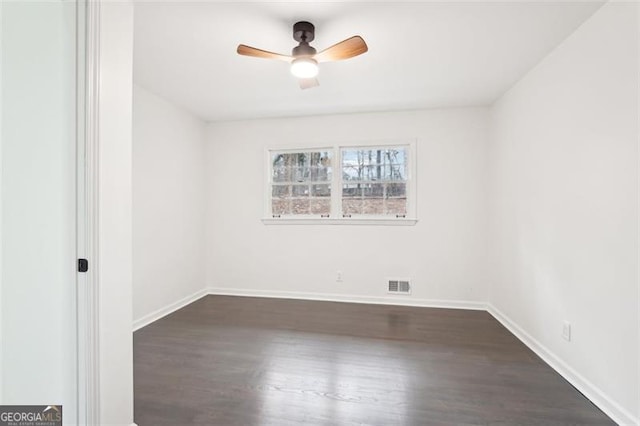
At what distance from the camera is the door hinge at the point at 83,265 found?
4.48ft

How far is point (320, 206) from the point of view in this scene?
430 centimetres

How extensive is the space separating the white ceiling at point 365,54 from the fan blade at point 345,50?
21cm

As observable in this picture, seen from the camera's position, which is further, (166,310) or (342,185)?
(342,185)

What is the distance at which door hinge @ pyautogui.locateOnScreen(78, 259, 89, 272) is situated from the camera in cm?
137

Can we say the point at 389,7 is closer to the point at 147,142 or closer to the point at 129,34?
the point at 129,34

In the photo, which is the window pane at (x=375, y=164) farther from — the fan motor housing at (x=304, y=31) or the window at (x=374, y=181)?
the fan motor housing at (x=304, y=31)

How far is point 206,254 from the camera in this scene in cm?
452

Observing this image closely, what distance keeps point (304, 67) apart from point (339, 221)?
231cm

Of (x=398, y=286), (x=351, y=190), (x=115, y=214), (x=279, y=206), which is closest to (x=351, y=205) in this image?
(x=351, y=190)

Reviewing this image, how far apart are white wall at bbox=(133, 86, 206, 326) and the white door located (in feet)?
6.38

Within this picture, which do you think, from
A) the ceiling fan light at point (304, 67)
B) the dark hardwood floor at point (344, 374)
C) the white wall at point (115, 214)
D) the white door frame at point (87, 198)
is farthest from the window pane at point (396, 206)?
the white door frame at point (87, 198)

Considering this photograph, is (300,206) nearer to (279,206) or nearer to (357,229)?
(279,206)

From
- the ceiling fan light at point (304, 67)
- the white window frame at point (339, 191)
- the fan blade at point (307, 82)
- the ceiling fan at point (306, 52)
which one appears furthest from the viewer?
the white window frame at point (339, 191)

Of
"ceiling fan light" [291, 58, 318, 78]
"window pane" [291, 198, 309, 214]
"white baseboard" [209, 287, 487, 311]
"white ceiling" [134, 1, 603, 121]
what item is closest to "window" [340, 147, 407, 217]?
"window pane" [291, 198, 309, 214]
